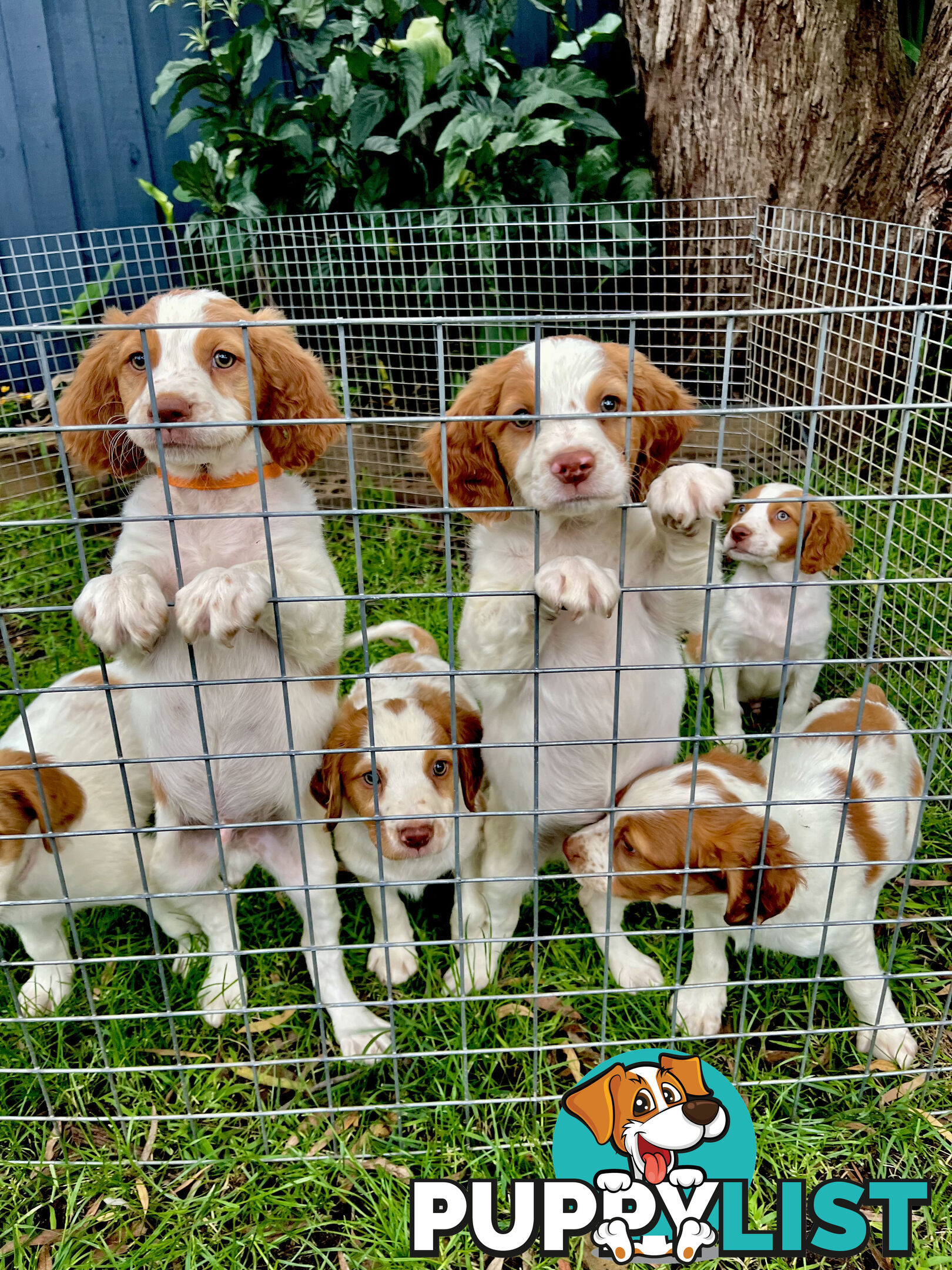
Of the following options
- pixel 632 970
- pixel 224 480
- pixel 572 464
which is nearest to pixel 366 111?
pixel 224 480

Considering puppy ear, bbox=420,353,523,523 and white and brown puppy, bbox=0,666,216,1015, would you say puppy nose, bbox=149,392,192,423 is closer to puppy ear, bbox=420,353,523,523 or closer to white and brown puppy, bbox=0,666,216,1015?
puppy ear, bbox=420,353,523,523

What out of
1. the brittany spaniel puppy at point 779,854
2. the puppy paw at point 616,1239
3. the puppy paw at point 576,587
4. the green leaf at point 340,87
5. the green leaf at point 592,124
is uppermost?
the green leaf at point 340,87

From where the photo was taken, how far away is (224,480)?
2287mm

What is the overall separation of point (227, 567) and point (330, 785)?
23.5 inches

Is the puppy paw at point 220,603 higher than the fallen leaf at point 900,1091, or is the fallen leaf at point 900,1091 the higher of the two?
the puppy paw at point 220,603

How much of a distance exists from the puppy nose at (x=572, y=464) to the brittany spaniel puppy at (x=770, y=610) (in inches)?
41.2

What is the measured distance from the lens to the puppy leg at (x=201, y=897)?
7.77 ft

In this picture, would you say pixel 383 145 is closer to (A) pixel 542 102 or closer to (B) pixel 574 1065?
(A) pixel 542 102

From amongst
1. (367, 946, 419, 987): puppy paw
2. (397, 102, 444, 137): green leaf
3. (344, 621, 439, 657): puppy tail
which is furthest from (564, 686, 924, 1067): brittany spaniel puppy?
(397, 102, 444, 137): green leaf

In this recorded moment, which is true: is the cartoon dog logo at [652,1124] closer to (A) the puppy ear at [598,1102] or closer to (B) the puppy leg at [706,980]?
(A) the puppy ear at [598,1102]

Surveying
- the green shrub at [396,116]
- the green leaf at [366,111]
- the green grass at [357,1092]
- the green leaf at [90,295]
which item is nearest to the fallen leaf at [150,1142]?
the green grass at [357,1092]

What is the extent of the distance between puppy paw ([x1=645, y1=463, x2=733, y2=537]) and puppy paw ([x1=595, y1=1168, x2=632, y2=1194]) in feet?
3.92

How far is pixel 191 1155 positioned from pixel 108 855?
80cm

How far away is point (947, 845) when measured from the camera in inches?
107
